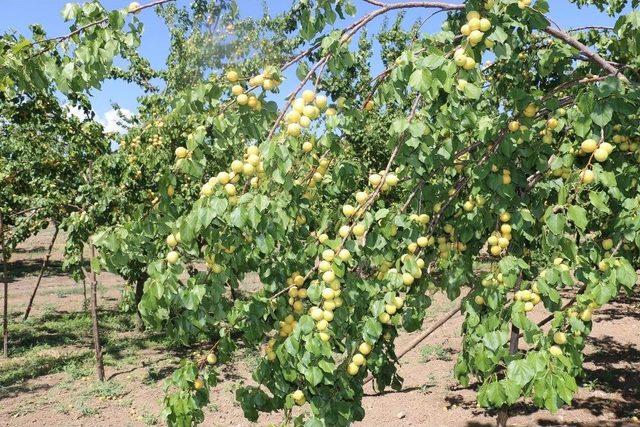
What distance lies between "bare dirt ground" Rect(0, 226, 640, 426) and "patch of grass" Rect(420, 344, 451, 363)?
17 millimetres

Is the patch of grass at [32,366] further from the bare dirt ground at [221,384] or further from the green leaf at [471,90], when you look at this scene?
the green leaf at [471,90]

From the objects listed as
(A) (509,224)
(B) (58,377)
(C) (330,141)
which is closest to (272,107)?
(C) (330,141)

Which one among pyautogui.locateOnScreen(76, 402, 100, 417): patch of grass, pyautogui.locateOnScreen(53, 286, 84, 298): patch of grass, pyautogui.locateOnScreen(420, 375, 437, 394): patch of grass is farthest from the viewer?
pyautogui.locateOnScreen(53, 286, 84, 298): patch of grass

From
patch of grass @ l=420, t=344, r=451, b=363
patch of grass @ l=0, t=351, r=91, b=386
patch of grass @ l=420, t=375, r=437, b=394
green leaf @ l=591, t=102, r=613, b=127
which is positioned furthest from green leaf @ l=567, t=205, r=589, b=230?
patch of grass @ l=0, t=351, r=91, b=386

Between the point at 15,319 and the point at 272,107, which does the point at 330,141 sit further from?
the point at 15,319

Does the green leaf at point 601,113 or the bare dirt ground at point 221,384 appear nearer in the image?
the green leaf at point 601,113

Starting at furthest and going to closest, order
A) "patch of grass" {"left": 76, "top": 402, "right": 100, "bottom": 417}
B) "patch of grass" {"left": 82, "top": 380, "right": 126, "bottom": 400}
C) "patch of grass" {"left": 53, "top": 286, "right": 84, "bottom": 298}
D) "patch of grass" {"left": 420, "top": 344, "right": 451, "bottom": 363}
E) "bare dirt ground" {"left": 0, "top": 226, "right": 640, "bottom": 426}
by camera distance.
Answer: "patch of grass" {"left": 53, "top": 286, "right": 84, "bottom": 298} < "patch of grass" {"left": 420, "top": 344, "right": 451, "bottom": 363} < "patch of grass" {"left": 82, "top": 380, "right": 126, "bottom": 400} < "patch of grass" {"left": 76, "top": 402, "right": 100, "bottom": 417} < "bare dirt ground" {"left": 0, "top": 226, "right": 640, "bottom": 426}

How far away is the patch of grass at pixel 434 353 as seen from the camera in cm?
707

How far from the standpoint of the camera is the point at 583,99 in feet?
5.90

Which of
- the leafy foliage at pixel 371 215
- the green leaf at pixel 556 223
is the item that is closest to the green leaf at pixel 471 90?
the leafy foliage at pixel 371 215

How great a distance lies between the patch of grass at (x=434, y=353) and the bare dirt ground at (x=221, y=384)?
2cm

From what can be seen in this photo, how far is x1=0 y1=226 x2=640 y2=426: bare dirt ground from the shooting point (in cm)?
519

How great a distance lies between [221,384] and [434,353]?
3.13 metres

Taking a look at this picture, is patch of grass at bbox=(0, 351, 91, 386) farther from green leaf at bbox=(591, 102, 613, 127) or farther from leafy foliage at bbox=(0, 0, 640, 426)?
green leaf at bbox=(591, 102, 613, 127)
